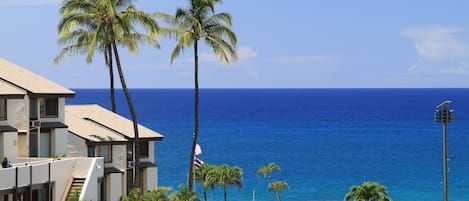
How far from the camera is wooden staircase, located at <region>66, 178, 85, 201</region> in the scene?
42.9m

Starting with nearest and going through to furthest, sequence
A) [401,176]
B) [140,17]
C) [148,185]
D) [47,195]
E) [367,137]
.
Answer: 1. [47,195]
2. [140,17]
3. [148,185]
4. [401,176]
5. [367,137]

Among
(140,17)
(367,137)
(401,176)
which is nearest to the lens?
(140,17)

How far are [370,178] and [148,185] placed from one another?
3130 inches

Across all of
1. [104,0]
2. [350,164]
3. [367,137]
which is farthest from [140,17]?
[367,137]

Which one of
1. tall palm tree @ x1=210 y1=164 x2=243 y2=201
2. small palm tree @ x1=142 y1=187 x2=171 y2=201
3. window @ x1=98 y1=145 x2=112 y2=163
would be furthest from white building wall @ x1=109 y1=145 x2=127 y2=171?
tall palm tree @ x1=210 y1=164 x2=243 y2=201

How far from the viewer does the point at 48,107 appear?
49.5 metres

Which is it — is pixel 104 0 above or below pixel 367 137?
above

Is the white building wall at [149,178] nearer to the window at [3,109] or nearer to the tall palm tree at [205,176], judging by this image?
the window at [3,109]

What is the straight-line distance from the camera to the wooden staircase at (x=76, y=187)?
42.9 m

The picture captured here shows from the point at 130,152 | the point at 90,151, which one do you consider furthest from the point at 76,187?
the point at 130,152

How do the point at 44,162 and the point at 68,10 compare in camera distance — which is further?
the point at 68,10

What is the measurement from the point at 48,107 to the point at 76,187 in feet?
24.8

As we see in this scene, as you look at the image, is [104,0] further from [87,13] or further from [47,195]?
[47,195]

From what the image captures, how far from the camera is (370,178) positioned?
13162 cm
